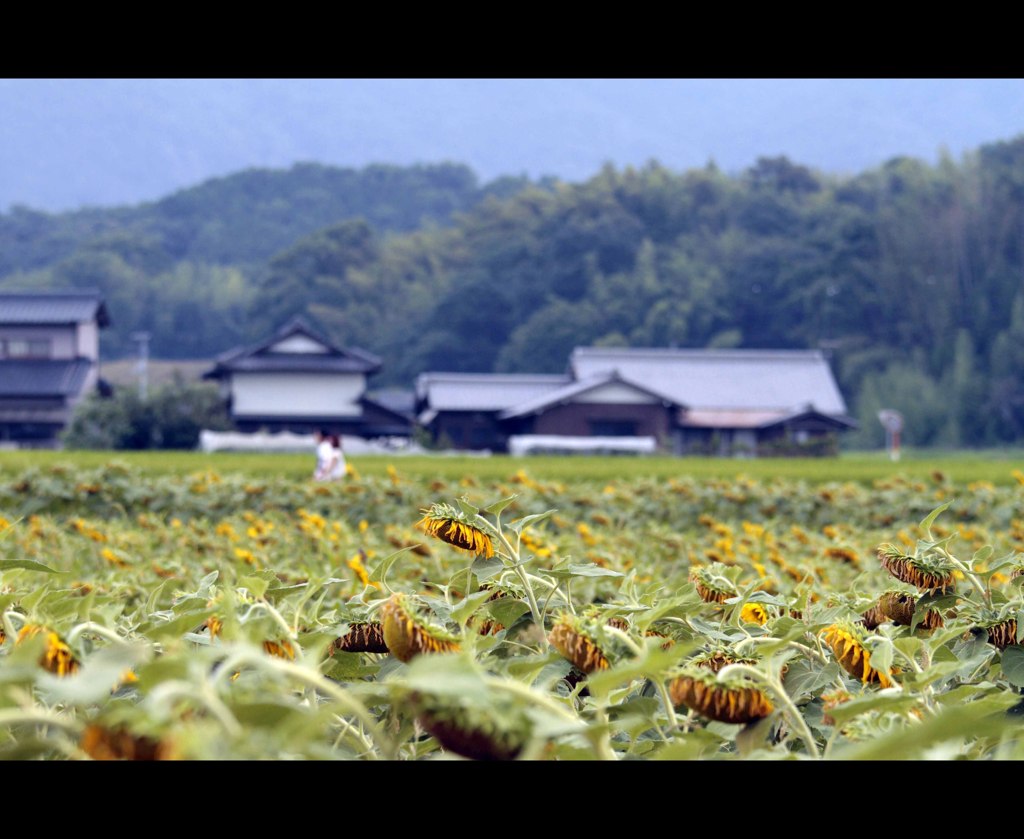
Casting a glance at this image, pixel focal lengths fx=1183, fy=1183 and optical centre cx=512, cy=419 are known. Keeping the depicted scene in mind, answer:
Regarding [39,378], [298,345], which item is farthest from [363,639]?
[39,378]

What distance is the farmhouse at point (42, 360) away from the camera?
992 inches

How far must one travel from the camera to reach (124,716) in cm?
43

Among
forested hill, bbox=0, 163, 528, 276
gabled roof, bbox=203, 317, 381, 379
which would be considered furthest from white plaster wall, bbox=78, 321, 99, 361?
forested hill, bbox=0, 163, 528, 276

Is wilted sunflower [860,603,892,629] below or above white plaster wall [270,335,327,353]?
above

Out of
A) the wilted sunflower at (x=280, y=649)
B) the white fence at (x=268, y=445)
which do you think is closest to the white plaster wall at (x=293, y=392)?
the white fence at (x=268, y=445)

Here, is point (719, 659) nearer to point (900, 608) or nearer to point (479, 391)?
point (900, 608)

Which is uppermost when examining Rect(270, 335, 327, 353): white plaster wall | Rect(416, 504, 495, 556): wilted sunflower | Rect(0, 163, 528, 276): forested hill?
Rect(0, 163, 528, 276): forested hill

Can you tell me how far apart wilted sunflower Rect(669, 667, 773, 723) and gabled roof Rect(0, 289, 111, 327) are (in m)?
26.4

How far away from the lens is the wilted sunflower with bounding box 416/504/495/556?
0.75 metres

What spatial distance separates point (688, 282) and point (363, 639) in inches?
1515

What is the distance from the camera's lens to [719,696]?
57 cm

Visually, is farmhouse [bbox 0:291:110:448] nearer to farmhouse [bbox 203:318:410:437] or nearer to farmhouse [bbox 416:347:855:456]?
farmhouse [bbox 203:318:410:437]

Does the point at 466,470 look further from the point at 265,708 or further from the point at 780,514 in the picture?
the point at 265,708
